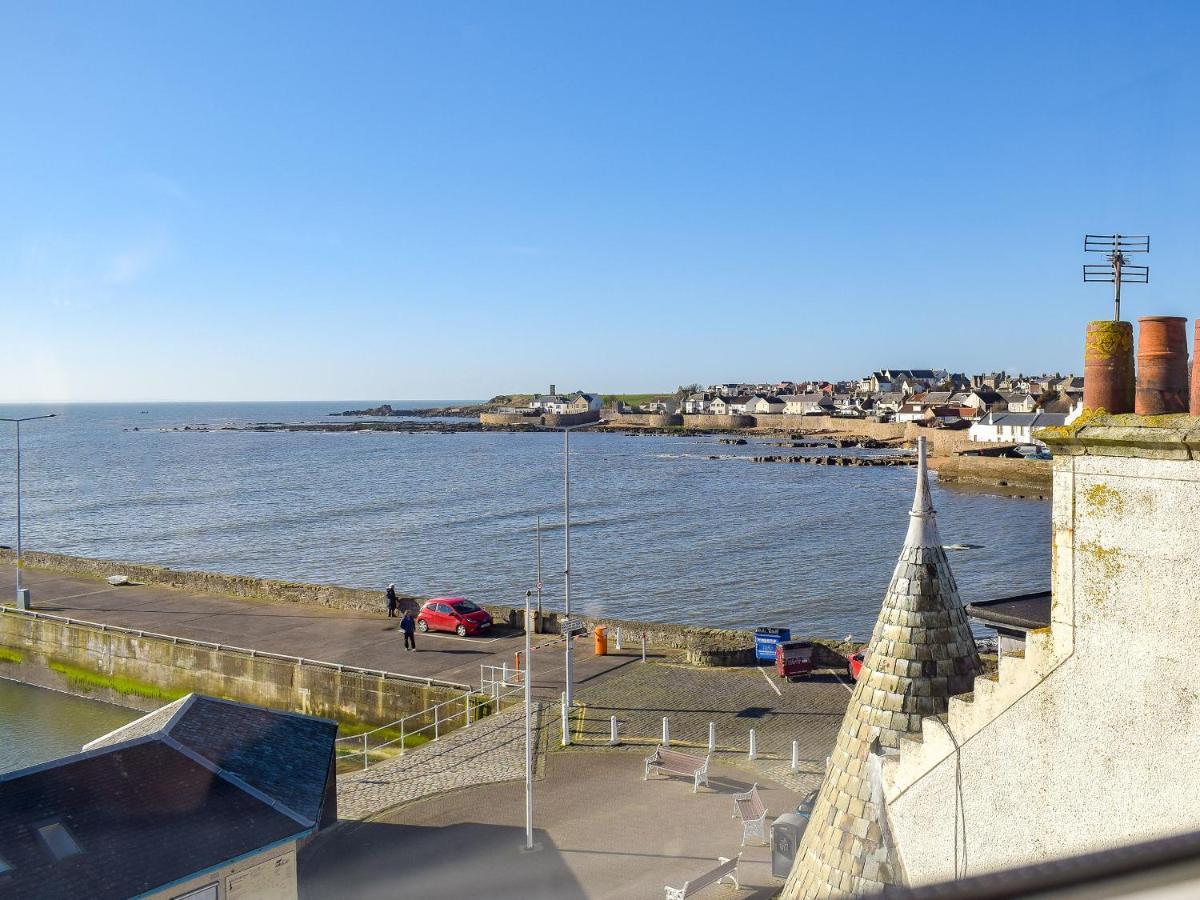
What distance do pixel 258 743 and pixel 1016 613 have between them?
1303 cm

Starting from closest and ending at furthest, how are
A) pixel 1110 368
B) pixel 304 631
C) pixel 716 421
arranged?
pixel 1110 368, pixel 304 631, pixel 716 421

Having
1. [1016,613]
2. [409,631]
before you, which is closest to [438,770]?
[409,631]

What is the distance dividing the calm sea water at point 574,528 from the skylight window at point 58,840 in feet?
86.3

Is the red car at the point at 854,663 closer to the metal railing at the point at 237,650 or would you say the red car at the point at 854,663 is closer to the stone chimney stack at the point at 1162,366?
the metal railing at the point at 237,650

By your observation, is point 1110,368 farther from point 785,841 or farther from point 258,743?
point 258,743

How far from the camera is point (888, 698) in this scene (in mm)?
7816

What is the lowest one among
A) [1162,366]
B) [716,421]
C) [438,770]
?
[438,770]

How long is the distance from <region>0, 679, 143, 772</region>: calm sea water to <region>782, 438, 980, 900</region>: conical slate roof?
2286cm

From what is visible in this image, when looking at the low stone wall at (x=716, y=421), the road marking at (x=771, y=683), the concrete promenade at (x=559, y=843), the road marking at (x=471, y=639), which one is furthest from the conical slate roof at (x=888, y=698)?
the low stone wall at (x=716, y=421)

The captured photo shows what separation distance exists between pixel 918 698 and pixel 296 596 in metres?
29.5

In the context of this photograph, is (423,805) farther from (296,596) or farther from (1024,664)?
(296,596)

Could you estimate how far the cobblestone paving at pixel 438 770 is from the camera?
1694 centimetres

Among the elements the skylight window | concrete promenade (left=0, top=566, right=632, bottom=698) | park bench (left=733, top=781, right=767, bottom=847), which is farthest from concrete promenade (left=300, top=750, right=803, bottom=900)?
concrete promenade (left=0, top=566, right=632, bottom=698)

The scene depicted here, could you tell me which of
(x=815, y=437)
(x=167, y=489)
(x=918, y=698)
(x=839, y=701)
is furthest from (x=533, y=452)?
(x=918, y=698)
